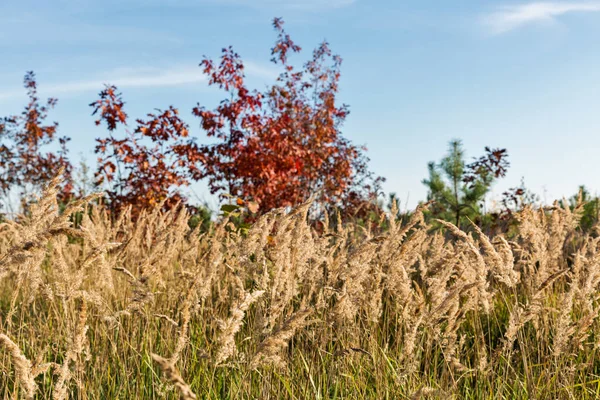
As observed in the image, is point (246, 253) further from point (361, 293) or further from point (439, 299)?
point (439, 299)

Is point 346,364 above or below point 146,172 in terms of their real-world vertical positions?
below

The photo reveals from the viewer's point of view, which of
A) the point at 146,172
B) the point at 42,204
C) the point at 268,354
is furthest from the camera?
the point at 146,172

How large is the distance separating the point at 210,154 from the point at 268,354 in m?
8.23

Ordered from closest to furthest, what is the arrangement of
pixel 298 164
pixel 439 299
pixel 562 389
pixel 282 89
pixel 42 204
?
pixel 42 204
pixel 439 299
pixel 562 389
pixel 298 164
pixel 282 89

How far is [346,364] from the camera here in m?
3.09

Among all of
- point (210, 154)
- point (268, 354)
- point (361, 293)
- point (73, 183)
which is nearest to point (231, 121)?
point (210, 154)

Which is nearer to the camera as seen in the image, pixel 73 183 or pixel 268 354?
pixel 268 354

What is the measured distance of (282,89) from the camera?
12.7m

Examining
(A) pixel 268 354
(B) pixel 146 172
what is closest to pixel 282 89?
(B) pixel 146 172

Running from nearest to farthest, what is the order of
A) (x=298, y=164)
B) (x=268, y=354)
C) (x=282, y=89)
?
(x=268, y=354) < (x=298, y=164) < (x=282, y=89)

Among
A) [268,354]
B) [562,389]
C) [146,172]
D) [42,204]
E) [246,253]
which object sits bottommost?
[562,389]

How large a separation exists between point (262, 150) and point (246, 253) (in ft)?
22.9

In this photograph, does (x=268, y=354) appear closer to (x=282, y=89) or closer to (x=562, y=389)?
(x=562, y=389)

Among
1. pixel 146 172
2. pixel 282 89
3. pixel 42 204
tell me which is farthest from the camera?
pixel 282 89
